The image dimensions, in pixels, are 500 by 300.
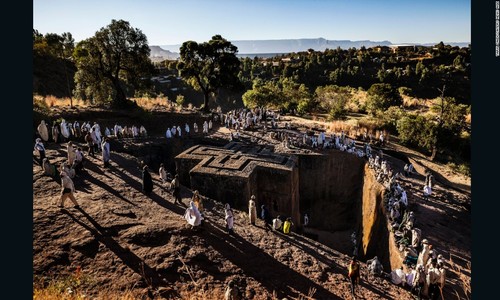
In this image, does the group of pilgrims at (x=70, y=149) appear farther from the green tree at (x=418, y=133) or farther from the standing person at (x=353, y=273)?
the green tree at (x=418, y=133)

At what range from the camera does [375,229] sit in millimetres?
14914

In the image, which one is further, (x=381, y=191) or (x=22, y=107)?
(x=381, y=191)

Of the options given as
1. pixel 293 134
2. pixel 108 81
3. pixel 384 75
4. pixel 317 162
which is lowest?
pixel 317 162

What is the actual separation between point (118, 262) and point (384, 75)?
193ft

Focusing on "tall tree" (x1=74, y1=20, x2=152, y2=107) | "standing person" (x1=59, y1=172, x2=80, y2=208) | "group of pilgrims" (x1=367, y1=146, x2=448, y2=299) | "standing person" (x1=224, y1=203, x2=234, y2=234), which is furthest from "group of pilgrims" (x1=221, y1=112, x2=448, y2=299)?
"tall tree" (x1=74, y1=20, x2=152, y2=107)

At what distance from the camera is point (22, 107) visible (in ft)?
14.1

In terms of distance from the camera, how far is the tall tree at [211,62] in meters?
28.6

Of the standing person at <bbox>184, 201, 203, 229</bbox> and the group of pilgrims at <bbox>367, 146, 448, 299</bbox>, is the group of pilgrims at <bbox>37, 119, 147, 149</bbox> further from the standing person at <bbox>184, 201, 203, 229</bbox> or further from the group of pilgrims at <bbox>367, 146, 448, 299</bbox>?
the group of pilgrims at <bbox>367, 146, 448, 299</bbox>

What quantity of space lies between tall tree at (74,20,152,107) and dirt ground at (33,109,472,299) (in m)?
14.7

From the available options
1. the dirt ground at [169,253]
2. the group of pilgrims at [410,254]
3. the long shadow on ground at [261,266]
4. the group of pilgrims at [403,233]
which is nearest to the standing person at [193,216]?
the dirt ground at [169,253]

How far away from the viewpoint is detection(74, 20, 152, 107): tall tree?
950 inches

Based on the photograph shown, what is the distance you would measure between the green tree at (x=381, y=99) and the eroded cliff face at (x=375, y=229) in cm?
2088

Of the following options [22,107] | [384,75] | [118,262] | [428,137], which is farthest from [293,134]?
[384,75]

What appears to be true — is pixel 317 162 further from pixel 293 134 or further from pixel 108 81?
pixel 108 81
